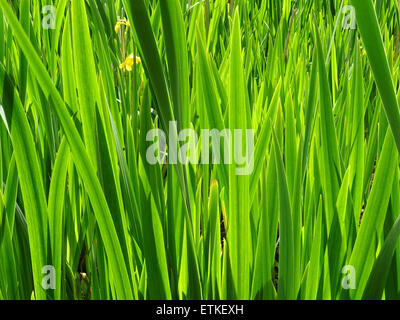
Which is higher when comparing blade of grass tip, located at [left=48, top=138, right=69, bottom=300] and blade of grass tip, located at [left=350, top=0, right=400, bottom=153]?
blade of grass tip, located at [left=350, top=0, right=400, bottom=153]

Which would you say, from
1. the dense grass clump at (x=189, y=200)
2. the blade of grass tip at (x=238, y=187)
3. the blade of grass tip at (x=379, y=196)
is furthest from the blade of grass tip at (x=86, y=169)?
the blade of grass tip at (x=379, y=196)

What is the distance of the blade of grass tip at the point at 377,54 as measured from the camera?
0.88 ft

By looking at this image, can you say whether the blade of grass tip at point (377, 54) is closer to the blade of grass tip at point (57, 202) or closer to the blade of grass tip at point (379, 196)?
the blade of grass tip at point (379, 196)

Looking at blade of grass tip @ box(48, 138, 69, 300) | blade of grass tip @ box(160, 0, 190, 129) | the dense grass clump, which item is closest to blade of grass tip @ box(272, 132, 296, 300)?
the dense grass clump

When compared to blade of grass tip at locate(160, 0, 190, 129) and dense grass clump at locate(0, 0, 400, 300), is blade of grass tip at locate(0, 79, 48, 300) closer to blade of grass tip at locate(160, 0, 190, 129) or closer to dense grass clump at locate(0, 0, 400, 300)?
dense grass clump at locate(0, 0, 400, 300)

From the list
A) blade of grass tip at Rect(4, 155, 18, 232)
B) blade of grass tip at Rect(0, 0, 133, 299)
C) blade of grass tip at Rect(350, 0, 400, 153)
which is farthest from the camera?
blade of grass tip at Rect(4, 155, 18, 232)

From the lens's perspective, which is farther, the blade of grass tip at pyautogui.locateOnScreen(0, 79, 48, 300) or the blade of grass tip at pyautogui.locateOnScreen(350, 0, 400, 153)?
the blade of grass tip at pyautogui.locateOnScreen(0, 79, 48, 300)

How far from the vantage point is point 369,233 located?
42 cm

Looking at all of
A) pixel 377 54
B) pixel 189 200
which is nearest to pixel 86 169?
pixel 189 200

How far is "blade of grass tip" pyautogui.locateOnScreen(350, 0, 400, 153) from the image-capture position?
270mm

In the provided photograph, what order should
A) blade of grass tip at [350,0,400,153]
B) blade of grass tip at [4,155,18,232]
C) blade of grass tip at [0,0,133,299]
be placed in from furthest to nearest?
blade of grass tip at [4,155,18,232] → blade of grass tip at [0,0,133,299] → blade of grass tip at [350,0,400,153]
